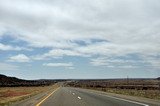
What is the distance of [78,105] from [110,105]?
83.9 inches

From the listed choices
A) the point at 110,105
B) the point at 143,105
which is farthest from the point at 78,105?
the point at 143,105

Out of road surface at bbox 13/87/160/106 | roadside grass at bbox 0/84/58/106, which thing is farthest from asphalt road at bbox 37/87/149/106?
roadside grass at bbox 0/84/58/106

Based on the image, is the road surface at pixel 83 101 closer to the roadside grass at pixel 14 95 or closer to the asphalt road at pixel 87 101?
the asphalt road at pixel 87 101

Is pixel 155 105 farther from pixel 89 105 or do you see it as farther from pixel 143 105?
pixel 89 105

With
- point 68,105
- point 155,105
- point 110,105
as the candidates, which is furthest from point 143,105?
point 68,105

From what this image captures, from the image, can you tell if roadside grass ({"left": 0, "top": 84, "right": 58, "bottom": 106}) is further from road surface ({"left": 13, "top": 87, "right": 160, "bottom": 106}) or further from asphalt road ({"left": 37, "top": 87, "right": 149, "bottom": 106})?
asphalt road ({"left": 37, "top": 87, "right": 149, "bottom": 106})

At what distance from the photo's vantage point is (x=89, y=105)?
22.3 meters

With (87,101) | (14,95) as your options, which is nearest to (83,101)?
(87,101)

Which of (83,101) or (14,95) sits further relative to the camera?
(14,95)

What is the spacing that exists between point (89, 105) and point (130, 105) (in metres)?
2.68

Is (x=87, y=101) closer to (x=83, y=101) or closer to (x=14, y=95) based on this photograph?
(x=83, y=101)

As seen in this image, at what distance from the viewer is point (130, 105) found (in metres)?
21.9

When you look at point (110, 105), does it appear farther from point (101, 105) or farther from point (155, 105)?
point (155, 105)

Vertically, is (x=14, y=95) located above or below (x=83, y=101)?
above
